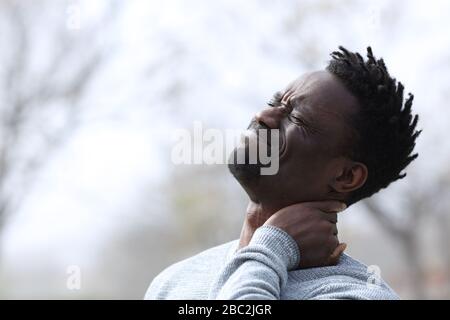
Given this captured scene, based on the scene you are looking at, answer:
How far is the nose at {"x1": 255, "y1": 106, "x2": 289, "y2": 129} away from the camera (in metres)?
1.46

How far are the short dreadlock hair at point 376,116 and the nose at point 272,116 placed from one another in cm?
13

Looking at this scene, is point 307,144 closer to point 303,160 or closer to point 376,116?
point 303,160

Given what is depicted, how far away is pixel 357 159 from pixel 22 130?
7016 mm

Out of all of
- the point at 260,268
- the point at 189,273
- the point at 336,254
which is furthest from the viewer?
the point at 189,273

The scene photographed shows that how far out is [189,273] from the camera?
5.38 ft

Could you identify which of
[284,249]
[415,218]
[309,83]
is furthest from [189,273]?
[415,218]

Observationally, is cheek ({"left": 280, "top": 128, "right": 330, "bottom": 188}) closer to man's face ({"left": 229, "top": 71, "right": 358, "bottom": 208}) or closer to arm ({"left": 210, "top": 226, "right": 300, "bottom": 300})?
man's face ({"left": 229, "top": 71, "right": 358, "bottom": 208})

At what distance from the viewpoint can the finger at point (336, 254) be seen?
1.40 metres

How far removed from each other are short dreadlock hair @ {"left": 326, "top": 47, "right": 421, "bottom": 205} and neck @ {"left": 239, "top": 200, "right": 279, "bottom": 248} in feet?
0.57

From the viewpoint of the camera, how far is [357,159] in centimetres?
147

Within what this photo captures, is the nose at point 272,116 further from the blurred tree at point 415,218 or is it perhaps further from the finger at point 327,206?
the blurred tree at point 415,218

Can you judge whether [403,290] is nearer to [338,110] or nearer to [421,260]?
[421,260]

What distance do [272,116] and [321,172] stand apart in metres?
0.14
